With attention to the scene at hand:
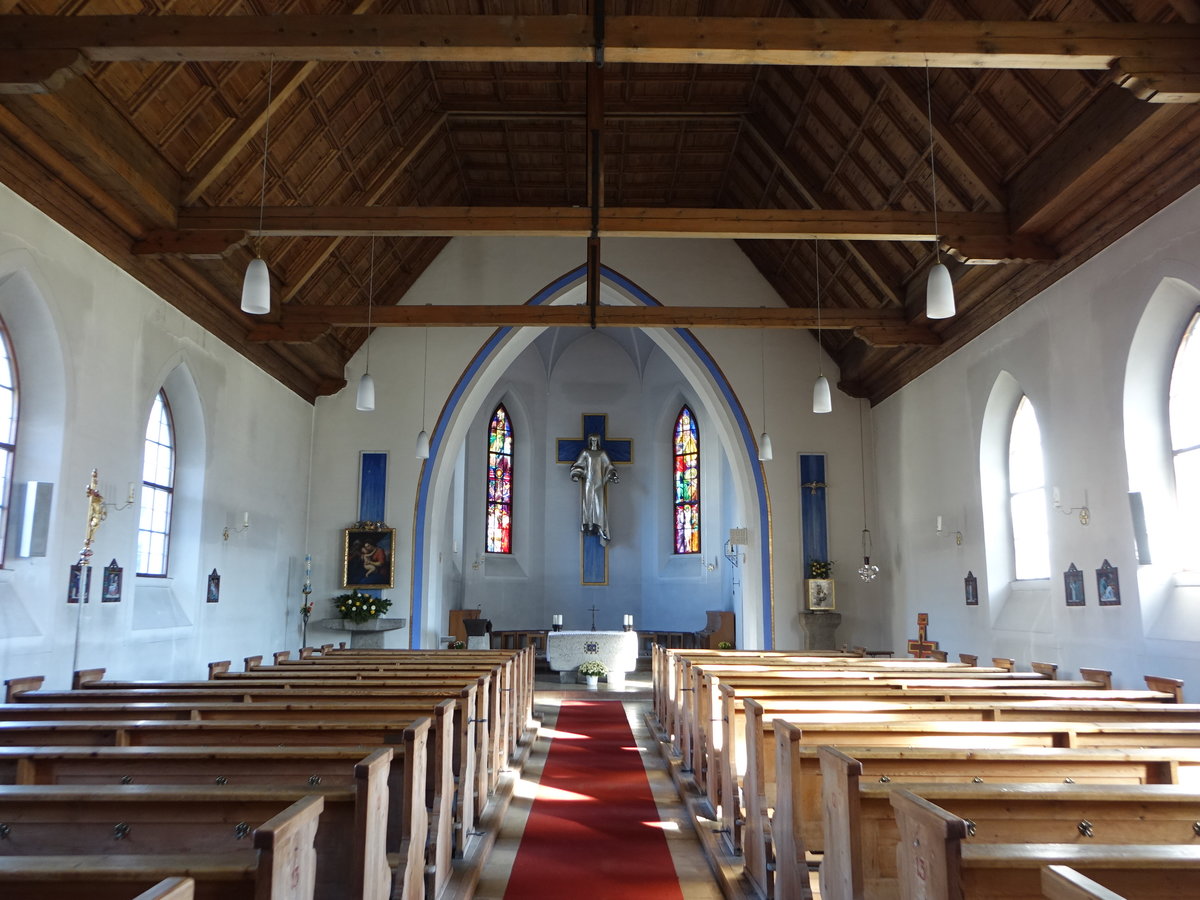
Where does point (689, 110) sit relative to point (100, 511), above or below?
above

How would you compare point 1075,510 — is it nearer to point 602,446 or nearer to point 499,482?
point 602,446

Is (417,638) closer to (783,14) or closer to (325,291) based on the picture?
(325,291)

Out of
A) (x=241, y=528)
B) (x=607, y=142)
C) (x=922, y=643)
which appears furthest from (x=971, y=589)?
(x=241, y=528)

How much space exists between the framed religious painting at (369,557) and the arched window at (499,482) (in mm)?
5129

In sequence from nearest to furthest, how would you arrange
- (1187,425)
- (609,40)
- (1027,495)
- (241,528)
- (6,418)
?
1. (609,40)
2. (1187,425)
3. (6,418)
4. (1027,495)
5. (241,528)

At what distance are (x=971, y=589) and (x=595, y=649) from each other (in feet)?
17.5

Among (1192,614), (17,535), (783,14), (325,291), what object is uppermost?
(783,14)

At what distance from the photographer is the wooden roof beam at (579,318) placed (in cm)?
1071

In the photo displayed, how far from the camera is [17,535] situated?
6766 millimetres

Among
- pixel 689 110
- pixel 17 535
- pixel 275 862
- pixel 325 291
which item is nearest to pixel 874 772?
pixel 275 862

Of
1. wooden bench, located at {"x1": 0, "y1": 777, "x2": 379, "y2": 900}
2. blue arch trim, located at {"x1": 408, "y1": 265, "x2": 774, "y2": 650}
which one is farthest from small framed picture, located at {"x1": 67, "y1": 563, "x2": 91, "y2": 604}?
blue arch trim, located at {"x1": 408, "y1": 265, "x2": 774, "y2": 650}

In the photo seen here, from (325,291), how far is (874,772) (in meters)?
10.2

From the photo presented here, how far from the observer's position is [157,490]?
9273 mm

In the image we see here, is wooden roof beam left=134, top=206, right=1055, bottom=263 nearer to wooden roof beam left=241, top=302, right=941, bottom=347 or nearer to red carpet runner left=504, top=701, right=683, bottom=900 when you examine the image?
wooden roof beam left=241, top=302, right=941, bottom=347
